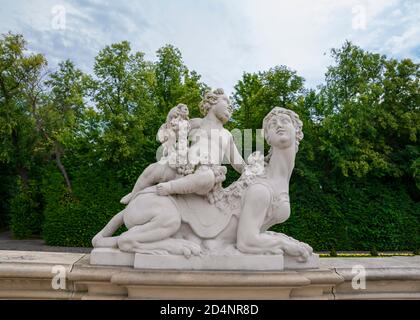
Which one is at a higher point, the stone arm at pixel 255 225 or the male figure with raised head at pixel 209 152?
the male figure with raised head at pixel 209 152

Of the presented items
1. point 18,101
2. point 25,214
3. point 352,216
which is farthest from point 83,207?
point 352,216

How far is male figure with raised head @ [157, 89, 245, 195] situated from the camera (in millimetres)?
4387

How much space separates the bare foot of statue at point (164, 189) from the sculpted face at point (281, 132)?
1.28 metres

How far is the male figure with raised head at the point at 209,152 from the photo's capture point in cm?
439

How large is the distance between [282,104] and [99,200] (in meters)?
8.68

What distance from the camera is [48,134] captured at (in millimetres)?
20047

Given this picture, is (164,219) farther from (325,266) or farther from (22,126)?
(22,126)

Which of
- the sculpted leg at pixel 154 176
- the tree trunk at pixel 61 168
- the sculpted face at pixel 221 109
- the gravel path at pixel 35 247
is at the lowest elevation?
the gravel path at pixel 35 247

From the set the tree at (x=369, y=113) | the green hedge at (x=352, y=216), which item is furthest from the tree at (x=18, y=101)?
the tree at (x=369, y=113)

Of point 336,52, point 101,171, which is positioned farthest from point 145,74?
point 336,52

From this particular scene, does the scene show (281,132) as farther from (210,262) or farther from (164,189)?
(210,262)

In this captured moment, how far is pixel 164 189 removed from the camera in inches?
173

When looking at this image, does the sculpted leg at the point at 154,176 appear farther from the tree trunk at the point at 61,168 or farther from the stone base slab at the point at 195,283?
the tree trunk at the point at 61,168

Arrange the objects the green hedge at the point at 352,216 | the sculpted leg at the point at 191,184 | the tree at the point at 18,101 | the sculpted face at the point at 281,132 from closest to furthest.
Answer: the sculpted leg at the point at 191,184
the sculpted face at the point at 281,132
the green hedge at the point at 352,216
the tree at the point at 18,101
